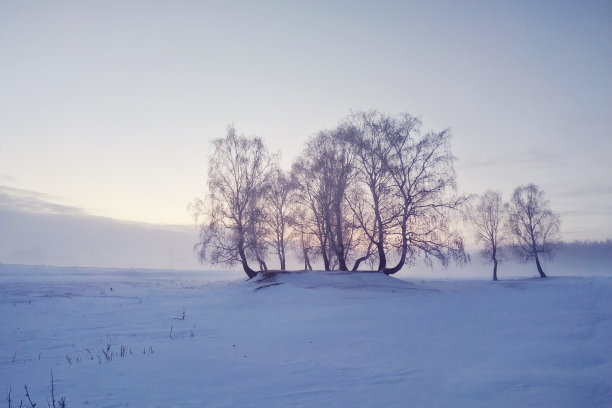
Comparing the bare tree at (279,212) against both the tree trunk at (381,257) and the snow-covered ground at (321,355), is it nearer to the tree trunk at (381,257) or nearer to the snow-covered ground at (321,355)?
the tree trunk at (381,257)

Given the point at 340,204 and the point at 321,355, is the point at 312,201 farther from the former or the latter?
the point at 321,355

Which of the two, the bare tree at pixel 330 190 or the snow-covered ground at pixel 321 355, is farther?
the bare tree at pixel 330 190

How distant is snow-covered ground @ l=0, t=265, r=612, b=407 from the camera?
5.64 m

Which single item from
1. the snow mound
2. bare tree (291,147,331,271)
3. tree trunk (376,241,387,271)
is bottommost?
the snow mound

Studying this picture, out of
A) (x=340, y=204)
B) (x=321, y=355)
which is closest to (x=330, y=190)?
(x=340, y=204)

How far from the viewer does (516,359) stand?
287 inches

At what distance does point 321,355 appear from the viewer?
817 cm

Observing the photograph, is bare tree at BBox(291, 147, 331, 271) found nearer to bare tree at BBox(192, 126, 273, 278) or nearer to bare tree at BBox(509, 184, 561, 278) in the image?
bare tree at BBox(192, 126, 273, 278)

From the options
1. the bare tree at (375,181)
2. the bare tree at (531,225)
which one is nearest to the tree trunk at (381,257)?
the bare tree at (375,181)

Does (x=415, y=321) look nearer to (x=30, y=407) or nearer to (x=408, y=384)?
(x=408, y=384)

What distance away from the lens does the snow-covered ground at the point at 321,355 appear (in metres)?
5.64

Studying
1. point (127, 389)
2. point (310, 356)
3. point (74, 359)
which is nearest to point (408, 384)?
point (310, 356)

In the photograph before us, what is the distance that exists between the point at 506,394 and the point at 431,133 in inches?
892

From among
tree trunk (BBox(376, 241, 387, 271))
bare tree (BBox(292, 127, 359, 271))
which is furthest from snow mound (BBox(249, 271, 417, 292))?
bare tree (BBox(292, 127, 359, 271))
